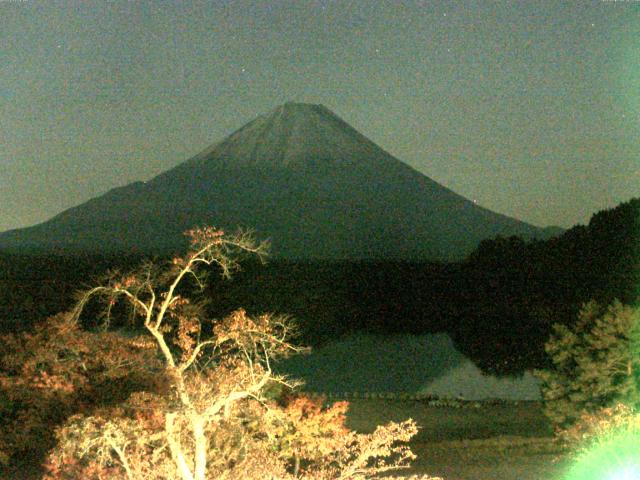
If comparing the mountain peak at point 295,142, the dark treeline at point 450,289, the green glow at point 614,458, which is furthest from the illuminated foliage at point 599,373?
the mountain peak at point 295,142

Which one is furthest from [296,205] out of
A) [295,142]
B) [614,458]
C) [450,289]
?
[614,458]

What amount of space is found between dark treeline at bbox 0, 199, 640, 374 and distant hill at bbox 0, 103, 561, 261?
49.3 meters

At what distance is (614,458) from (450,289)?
89.9 ft

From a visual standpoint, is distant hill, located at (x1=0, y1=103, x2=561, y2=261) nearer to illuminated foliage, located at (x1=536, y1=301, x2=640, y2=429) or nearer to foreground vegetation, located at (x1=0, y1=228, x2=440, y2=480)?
illuminated foliage, located at (x1=536, y1=301, x2=640, y2=429)

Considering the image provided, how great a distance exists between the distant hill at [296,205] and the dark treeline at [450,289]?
162 feet

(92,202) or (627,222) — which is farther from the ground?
(92,202)

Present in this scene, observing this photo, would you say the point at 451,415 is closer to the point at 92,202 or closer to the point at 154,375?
the point at 154,375

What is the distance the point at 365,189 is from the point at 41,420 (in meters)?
99.6

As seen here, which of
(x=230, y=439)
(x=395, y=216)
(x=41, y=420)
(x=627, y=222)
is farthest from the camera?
(x=395, y=216)

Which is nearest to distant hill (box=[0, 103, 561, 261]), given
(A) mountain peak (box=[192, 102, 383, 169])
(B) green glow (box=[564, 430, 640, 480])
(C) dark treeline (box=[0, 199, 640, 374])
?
(A) mountain peak (box=[192, 102, 383, 169])

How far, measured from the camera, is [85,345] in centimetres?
789

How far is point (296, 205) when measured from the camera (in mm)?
102312

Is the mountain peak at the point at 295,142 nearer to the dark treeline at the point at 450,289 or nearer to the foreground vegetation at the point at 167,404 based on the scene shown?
the dark treeline at the point at 450,289

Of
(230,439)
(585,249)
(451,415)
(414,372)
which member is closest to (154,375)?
(230,439)
